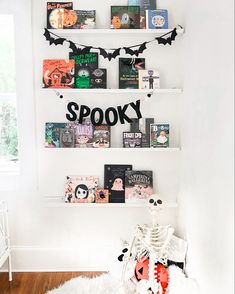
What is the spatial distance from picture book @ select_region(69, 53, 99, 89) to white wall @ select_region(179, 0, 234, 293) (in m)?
0.67

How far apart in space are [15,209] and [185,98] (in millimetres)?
1479

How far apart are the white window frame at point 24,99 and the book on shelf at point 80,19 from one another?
0.27m

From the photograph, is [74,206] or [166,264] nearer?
[166,264]

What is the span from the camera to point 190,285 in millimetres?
2275

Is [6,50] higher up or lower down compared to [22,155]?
higher up

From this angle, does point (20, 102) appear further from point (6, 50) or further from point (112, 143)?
point (112, 143)

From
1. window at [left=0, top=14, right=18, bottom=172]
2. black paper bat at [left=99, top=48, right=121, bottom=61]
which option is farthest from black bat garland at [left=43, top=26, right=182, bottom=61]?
window at [left=0, top=14, right=18, bottom=172]

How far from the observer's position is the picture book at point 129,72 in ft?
8.84

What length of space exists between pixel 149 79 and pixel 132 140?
0.45m

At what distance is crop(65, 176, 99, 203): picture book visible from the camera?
277 centimetres

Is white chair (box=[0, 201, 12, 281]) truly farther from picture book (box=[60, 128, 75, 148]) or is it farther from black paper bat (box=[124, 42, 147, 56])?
black paper bat (box=[124, 42, 147, 56])

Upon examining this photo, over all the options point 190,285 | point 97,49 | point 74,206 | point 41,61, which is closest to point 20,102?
point 41,61

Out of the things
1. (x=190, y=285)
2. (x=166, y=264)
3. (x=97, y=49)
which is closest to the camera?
(x=190, y=285)

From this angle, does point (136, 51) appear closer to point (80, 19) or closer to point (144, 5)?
point (144, 5)
